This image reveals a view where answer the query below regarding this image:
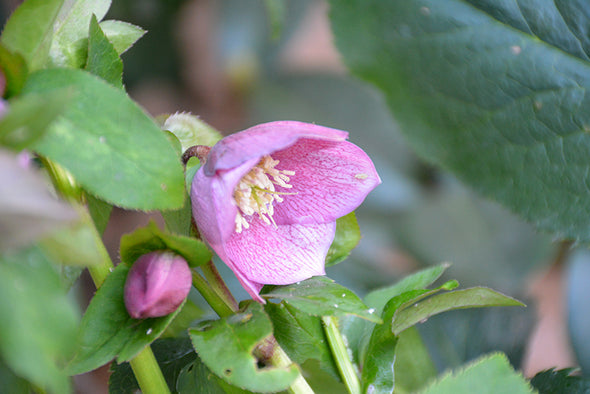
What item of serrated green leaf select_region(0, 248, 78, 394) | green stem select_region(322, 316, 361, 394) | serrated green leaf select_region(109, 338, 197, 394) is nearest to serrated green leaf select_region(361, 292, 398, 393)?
green stem select_region(322, 316, 361, 394)

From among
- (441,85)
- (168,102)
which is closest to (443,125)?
(441,85)

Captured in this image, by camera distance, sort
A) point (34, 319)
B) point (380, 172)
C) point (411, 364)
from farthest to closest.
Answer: point (380, 172)
point (411, 364)
point (34, 319)

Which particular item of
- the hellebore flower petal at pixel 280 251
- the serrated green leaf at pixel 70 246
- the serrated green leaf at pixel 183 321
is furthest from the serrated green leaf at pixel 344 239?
the serrated green leaf at pixel 70 246

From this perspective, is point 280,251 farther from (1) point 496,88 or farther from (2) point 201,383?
(1) point 496,88

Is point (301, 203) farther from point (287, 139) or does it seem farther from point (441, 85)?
point (441, 85)

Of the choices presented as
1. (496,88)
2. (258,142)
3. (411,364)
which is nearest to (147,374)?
(258,142)

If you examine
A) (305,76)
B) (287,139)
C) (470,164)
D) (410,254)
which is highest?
(287,139)
